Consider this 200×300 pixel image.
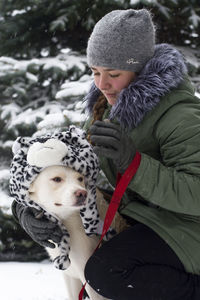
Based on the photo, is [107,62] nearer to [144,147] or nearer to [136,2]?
[144,147]

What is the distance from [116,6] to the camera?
373 cm

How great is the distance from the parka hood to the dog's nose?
39cm

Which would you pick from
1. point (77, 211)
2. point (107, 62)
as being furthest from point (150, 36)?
point (77, 211)

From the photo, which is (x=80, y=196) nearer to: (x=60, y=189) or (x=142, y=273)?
(x=60, y=189)

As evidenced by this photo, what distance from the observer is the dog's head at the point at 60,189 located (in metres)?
1.63

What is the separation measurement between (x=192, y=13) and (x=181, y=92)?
2.30 metres

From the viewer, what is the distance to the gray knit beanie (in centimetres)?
184

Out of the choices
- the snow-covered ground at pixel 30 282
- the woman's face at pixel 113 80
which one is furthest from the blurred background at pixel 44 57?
the woman's face at pixel 113 80

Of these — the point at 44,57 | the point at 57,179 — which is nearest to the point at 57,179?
the point at 57,179

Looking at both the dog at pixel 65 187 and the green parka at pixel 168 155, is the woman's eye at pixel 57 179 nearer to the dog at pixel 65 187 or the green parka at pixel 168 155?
the dog at pixel 65 187

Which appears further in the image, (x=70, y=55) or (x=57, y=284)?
(x=70, y=55)

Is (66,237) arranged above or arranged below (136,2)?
below

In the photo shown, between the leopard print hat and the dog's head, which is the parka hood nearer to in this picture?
the leopard print hat

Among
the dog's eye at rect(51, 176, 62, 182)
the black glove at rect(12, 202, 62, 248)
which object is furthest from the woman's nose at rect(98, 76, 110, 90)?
the black glove at rect(12, 202, 62, 248)
